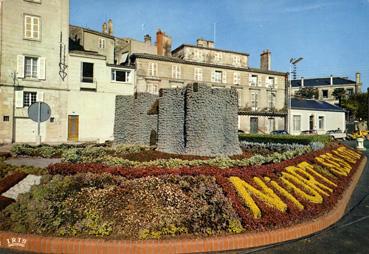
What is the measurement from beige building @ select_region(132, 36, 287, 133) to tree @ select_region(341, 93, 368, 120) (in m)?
30.8

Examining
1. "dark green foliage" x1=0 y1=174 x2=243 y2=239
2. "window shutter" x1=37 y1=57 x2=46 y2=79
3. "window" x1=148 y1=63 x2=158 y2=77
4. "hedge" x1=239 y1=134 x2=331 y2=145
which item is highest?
"window" x1=148 y1=63 x2=158 y2=77

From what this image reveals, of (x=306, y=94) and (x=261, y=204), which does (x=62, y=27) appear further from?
(x=306, y=94)

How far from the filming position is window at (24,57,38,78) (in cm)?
2973

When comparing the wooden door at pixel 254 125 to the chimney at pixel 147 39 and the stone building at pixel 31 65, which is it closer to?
the chimney at pixel 147 39

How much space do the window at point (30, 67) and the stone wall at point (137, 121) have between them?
54.0ft

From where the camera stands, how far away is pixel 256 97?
4828 centimetres

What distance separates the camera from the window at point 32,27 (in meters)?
29.3

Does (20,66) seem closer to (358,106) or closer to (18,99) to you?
(18,99)

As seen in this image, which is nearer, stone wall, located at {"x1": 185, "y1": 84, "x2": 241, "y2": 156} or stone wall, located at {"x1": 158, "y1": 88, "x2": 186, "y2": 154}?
stone wall, located at {"x1": 185, "y1": 84, "x2": 241, "y2": 156}

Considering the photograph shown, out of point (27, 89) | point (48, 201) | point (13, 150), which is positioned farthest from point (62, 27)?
point (48, 201)

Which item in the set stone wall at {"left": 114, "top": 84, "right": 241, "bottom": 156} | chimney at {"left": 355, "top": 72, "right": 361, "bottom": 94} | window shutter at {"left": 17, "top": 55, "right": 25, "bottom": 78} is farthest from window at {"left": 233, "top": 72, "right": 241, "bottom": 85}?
chimney at {"left": 355, "top": 72, "right": 361, "bottom": 94}

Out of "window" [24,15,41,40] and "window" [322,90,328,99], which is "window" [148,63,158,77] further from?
"window" [322,90,328,99]

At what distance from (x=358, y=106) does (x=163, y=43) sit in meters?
53.5

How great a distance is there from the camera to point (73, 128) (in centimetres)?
3231
